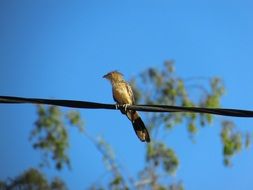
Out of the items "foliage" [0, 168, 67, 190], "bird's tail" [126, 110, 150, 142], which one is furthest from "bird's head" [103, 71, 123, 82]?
"foliage" [0, 168, 67, 190]

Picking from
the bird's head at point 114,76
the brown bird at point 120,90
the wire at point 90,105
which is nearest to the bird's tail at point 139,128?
the brown bird at point 120,90

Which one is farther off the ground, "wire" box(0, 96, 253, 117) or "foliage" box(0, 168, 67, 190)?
"foliage" box(0, 168, 67, 190)

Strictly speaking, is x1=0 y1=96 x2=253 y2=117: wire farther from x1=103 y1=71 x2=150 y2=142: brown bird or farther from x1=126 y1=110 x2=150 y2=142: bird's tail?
x1=103 y1=71 x2=150 y2=142: brown bird

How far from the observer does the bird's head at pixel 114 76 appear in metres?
10.7

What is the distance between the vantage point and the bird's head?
10719 mm

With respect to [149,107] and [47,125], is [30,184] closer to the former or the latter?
[47,125]

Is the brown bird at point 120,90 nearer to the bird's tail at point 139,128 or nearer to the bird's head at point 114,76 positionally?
the bird's head at point 114,76

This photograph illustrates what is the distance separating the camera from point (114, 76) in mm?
10758

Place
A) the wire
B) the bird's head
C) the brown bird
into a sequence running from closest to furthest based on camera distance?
the wire → the brown bird → the bird's head

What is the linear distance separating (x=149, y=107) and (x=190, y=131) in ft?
49.3

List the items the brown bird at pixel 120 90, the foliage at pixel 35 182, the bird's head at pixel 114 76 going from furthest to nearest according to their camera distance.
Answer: the foliage at pixel 35 182 → the bird's head at pixel 114 76 → the brown bird at pixel 120 90

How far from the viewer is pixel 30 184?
91.9ft

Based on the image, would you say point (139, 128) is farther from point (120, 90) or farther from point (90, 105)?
point (120, 90)

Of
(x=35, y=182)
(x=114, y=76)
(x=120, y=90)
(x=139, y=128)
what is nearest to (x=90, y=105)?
(x=139, y=128)
